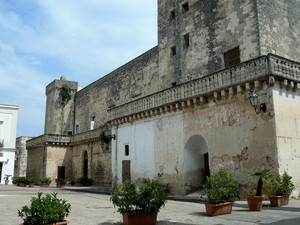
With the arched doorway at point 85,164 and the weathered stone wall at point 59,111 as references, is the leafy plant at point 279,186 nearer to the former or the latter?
the arched doorway at point 85,164

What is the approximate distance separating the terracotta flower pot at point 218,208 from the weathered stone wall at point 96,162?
16.4 metres

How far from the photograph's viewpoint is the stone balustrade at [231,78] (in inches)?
459

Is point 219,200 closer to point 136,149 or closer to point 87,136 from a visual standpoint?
point 136,149

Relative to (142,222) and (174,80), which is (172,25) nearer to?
(174,80)

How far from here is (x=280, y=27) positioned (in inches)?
595

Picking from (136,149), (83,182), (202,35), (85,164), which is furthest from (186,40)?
(85,164)

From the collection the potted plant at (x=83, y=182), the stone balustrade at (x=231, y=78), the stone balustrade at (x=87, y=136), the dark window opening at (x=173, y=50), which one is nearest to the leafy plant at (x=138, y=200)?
the stone balustrade at (x=231, y=78)

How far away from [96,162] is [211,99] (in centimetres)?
1555

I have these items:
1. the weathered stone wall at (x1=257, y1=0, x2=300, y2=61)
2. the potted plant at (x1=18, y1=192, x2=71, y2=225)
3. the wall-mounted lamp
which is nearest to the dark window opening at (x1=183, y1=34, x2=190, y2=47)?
the weathered stone wall at (x1=257, y1=0, x2=300, y2=61)

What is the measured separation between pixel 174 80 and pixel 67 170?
17.3 meters

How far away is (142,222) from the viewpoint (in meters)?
6.96

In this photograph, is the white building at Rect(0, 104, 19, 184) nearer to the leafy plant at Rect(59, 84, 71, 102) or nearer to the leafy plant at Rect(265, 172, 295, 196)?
the leafy plant at Rect(59, 84, 71, 102)

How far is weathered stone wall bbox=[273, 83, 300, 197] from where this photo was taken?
11266 millimetres

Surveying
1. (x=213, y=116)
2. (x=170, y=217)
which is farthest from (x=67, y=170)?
(x=170, y=217)
